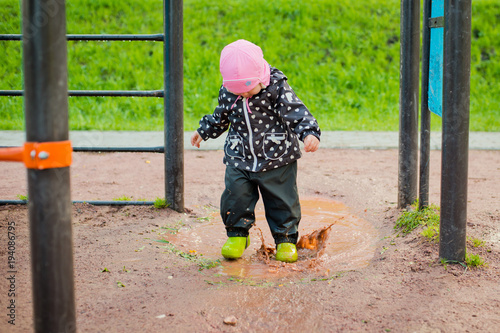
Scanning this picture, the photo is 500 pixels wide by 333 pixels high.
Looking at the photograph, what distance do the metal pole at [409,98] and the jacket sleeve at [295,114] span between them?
107cm

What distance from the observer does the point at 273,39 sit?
35.3 ft

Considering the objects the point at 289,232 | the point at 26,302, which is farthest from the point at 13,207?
the point at 289,232

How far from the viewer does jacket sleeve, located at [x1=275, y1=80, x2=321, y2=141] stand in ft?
9.82

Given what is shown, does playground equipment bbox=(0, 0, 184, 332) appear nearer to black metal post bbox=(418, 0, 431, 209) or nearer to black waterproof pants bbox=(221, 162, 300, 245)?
black waterproof pants bbox=(221, 162, 300, 245)

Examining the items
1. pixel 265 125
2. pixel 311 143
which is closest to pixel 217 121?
pixel 265 125

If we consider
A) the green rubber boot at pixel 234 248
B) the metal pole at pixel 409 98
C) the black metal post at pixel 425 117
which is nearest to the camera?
the green rubber boot at pixel 234 248

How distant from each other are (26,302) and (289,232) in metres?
1.41

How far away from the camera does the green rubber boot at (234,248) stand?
10.4ft

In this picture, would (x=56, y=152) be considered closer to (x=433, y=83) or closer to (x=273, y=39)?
(x=433, y=83)

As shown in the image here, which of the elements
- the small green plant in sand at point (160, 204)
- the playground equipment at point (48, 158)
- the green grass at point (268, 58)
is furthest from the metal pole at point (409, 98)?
the green grass at point (268, 58)

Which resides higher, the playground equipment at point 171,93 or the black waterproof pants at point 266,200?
the playground equipment at point 171,93

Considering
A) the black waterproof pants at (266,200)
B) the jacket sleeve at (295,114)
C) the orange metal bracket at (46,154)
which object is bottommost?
the black waterproof pants at (266,200)

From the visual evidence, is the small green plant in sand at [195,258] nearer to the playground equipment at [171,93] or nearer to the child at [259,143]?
the child at [259,143]

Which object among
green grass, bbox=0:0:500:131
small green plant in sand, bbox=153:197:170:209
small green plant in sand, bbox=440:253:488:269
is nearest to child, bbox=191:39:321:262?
small green plant in sand, bbox=440:253:488:269
